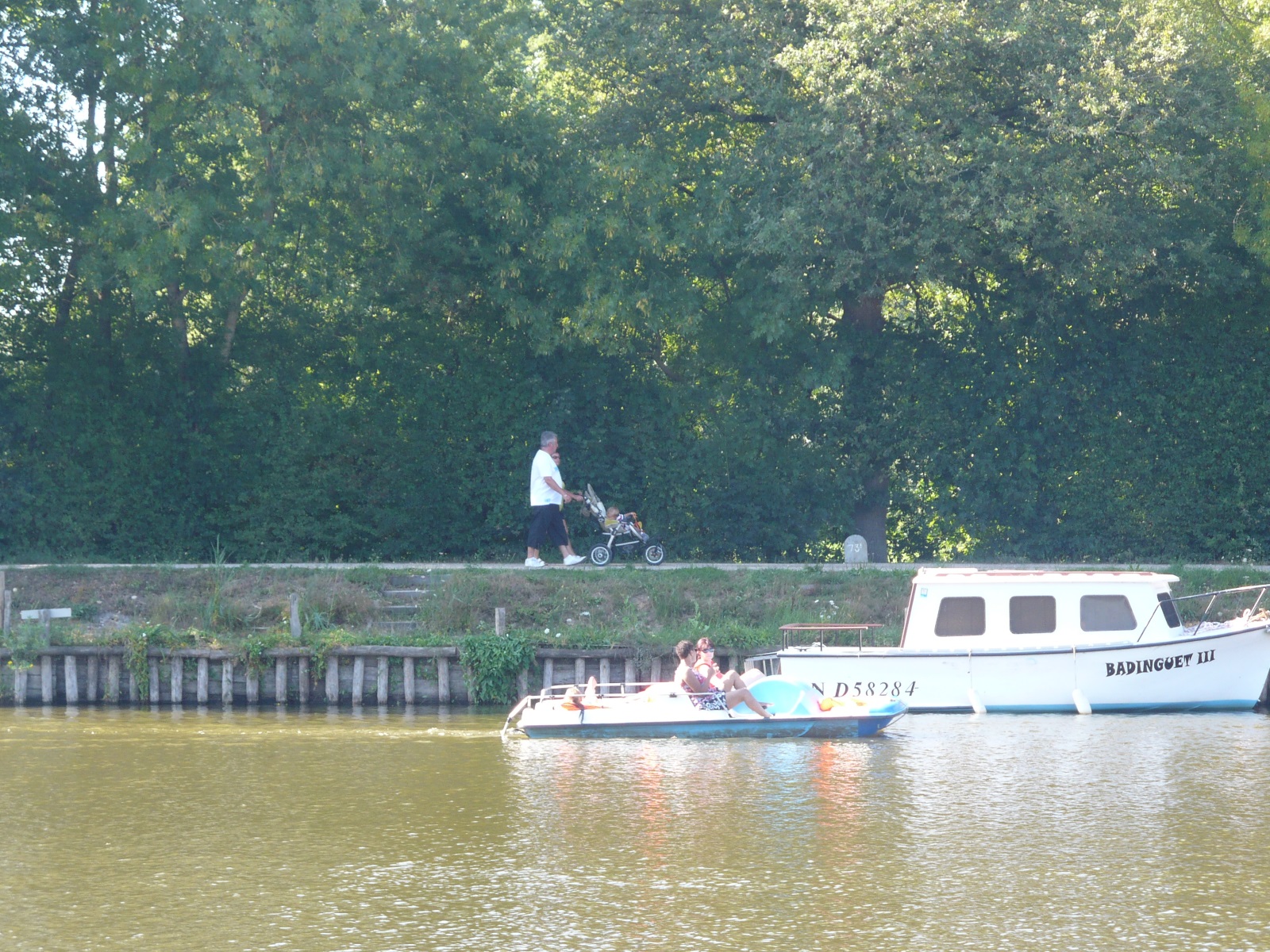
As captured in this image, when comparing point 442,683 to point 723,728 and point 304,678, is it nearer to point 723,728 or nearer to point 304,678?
point 304,678

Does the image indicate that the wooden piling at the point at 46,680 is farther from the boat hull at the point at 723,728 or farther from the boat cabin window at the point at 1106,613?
the boat cabin window at the point at 1106,613

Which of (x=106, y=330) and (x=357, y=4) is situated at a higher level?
(x=357, y=4)

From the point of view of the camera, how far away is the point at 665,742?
762 inches

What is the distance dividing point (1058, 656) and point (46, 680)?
1426cm

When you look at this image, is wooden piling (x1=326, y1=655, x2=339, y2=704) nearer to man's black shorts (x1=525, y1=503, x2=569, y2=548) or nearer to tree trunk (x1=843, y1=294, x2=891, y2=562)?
man's black shorts (x1=525, y1=503, x2=569, y2=548)

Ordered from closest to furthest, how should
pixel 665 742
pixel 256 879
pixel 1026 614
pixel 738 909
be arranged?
pixel 738 909
pixel 256 879
pixel 665 742
pixel 1026 614

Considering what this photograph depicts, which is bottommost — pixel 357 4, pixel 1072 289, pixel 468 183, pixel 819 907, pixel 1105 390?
pixel 819 907

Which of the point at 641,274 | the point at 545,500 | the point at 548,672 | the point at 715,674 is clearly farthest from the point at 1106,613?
the point at 641,274

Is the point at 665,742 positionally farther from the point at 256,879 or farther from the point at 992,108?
the point at 992,108

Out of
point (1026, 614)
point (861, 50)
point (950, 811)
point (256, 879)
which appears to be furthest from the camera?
point (861, 50)

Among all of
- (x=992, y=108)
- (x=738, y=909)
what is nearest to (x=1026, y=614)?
(x=992, y=108)

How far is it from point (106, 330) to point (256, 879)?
1754cm

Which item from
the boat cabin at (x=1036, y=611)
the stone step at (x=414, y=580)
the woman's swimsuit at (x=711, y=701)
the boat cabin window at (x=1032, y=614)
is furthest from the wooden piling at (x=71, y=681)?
the boat cabin window at (x=1032, y=614)

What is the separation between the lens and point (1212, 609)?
77.6 feet
